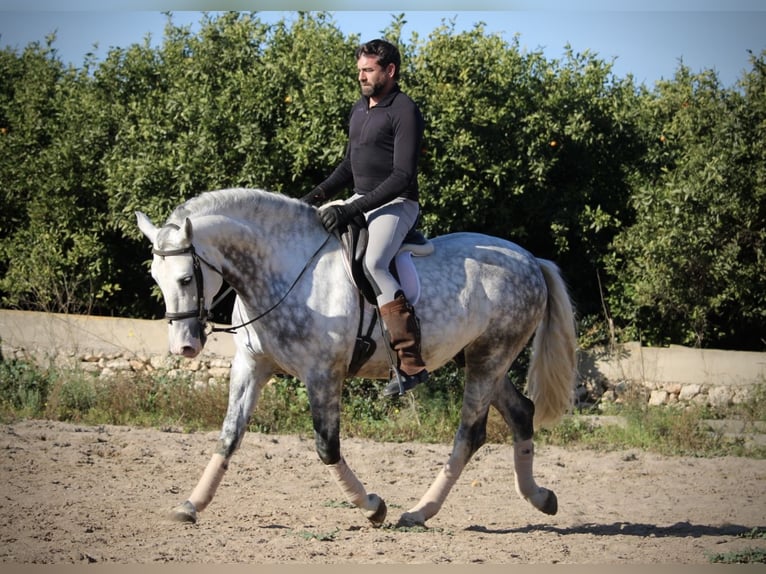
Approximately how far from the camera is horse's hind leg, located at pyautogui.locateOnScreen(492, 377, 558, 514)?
678 cm

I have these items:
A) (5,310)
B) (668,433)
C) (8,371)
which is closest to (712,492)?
(668,433)

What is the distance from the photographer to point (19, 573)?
5020 millimetres

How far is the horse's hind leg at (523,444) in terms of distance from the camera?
6.78m

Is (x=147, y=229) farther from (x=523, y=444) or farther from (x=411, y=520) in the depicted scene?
(x=523, y=444)

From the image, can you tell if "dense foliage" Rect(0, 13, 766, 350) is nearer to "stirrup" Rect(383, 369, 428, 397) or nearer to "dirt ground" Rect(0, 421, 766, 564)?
"dirt ground" Rect(0, 421, 766, 564)

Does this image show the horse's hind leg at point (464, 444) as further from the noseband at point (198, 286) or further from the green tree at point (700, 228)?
the green tree at point (700, 228)

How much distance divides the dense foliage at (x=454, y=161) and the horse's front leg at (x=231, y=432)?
4.23m

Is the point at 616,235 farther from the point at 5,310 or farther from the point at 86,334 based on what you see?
the point at 5,310

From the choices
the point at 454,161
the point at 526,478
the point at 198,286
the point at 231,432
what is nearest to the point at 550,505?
the point at 526,478

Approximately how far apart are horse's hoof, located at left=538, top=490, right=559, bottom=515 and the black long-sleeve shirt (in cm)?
226

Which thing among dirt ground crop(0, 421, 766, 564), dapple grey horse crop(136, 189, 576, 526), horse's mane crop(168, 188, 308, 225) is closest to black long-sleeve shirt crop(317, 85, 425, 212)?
dapple grey horse crop(136, 189, 576, 526)

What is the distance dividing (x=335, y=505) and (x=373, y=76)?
3.09 metres

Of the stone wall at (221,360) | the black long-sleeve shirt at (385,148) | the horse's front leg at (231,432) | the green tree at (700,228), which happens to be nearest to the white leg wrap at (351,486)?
the horse's front leg at (231,432)

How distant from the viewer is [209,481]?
6211 millimetres
